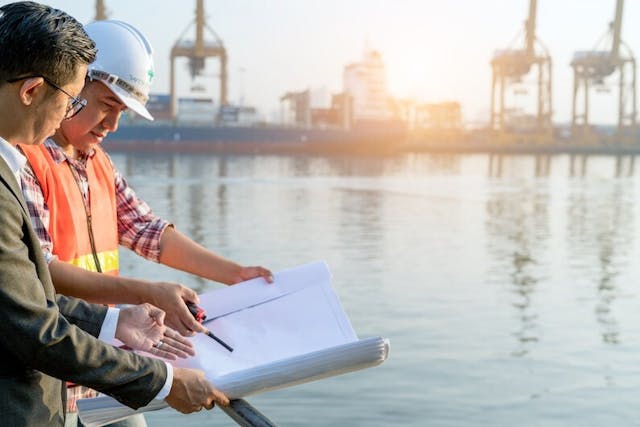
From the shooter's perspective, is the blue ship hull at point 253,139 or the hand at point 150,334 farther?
the blue ship hull at point 253,139

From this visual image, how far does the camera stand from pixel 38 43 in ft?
4.57

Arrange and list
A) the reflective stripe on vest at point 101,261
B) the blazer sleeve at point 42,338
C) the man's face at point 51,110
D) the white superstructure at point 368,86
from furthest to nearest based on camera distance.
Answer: the white superstructure at point 368,86 < the reflective stripe on vest at point 101,261 < the man's face at point 51,110 < the blazer sleeve at point 42,338

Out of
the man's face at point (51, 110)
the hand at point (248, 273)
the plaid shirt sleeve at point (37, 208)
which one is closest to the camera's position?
the man's face at point (51, 110)

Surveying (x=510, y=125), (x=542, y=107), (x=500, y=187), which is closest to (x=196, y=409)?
(x=500, y=187)

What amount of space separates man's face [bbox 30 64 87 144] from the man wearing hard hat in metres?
0.37

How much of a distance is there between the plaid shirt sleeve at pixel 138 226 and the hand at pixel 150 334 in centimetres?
53

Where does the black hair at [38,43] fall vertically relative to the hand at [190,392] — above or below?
above

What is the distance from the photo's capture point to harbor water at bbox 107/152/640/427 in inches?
217

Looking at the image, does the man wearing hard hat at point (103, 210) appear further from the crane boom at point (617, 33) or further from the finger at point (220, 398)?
the crane boom at point (617, 33)

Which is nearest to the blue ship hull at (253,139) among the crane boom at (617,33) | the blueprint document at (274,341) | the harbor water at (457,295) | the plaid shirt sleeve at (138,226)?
the crane boom at (617,33)

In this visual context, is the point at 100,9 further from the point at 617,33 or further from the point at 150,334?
the point at 150,334

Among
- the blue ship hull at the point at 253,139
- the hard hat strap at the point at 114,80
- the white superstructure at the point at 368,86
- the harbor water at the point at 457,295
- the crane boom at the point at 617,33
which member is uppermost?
the crane boom at the point at 617,33

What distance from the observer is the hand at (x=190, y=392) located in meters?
1.58

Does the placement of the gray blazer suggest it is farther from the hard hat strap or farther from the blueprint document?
the hard hat strap
